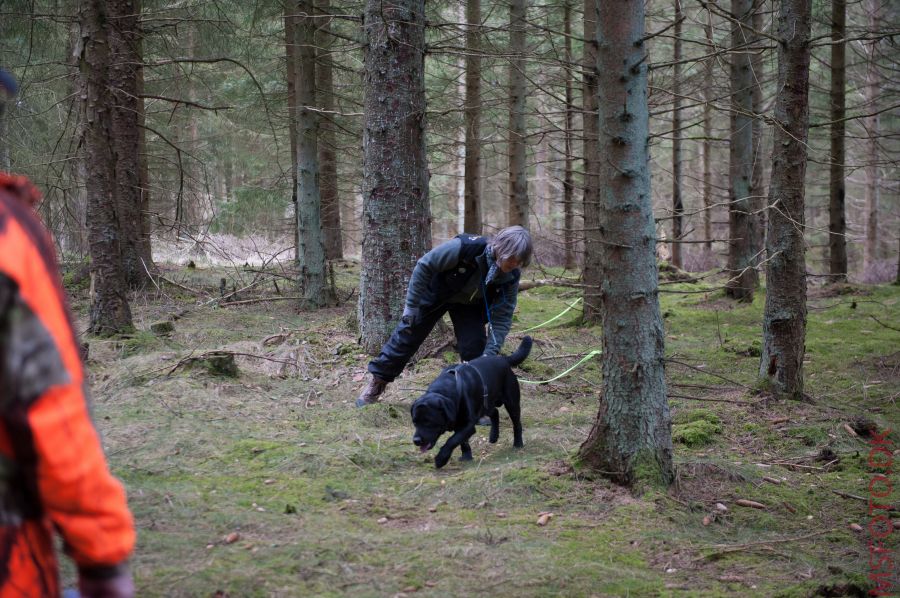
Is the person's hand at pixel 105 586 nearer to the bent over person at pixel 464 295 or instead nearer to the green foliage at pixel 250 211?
the bent over person at pixel 464 295

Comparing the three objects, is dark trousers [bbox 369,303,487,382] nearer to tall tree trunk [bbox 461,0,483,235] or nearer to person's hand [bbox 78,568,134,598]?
person's hand [bbox 78,568,134,598]

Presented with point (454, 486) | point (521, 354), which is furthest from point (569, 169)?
point (454, 486)

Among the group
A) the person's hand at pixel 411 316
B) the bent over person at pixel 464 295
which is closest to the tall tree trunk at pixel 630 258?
the bent over person at pixel 464 295

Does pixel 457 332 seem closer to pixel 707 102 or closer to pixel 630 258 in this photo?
pixel 630 258

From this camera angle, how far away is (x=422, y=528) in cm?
390

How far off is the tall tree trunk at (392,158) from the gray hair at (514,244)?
2593 mm

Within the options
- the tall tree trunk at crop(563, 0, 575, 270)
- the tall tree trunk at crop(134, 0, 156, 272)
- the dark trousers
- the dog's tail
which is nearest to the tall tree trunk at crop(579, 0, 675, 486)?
the tall tree trunk at crop(563, 0, 575, 270)

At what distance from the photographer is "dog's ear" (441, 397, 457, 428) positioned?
486 cm

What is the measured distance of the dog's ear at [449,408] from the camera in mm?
4863

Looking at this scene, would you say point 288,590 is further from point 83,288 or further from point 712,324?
point 83,288

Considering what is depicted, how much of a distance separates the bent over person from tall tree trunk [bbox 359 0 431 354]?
60.6 inches

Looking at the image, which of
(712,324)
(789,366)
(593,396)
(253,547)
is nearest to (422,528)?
(253,547)

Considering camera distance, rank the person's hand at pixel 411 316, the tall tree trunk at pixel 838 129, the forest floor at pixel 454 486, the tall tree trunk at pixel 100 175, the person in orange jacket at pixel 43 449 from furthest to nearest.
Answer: the tall tree trunk at pixel 838 129 → the tall tree trunk at pixel 100 175 → the person's hand at pixel 411 316 → the forest floor at pixel 454 486 → the person in orange jacket at pixel 43 449

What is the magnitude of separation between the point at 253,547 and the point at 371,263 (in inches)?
178
